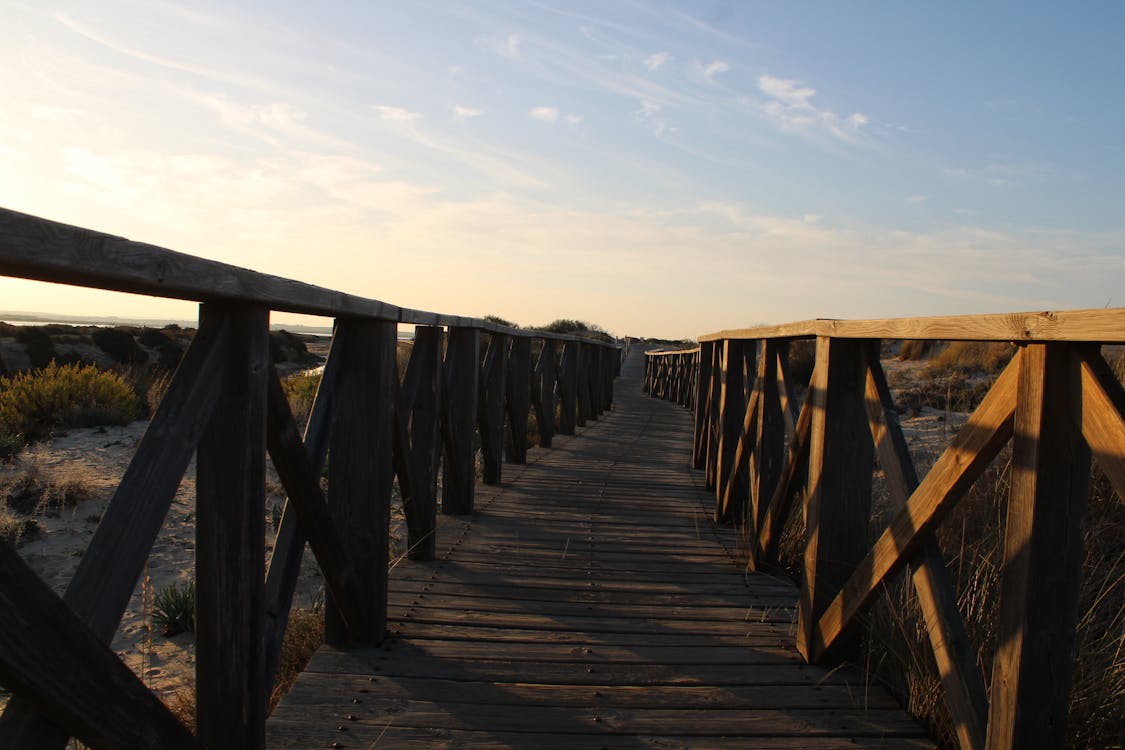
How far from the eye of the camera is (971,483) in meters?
2.29

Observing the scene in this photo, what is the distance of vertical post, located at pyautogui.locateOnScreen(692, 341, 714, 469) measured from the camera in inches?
333

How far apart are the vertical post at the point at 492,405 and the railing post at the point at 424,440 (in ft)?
6.12

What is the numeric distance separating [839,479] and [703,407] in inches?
217

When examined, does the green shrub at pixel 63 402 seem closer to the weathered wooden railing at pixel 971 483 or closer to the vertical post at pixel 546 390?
the vertical post at pixel 546 390

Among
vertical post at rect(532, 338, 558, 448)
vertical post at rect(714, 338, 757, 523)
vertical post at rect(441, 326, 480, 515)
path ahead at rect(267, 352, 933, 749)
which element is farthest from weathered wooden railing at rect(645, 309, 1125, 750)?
vertical post at rect(532, 338, 558, 448)

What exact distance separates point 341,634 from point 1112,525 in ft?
12.4

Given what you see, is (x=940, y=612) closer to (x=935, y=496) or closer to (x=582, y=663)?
(x=935, y=496)

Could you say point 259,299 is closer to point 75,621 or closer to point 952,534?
point 75,621

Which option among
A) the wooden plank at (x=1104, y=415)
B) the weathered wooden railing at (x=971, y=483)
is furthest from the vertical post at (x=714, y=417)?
the wooden plank at (x=1104, y=415)

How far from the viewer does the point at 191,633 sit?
4.76 metres

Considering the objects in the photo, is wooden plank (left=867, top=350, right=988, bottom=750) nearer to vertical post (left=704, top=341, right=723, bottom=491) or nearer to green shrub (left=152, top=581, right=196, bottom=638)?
green shrub (left=152, top=581, right=196, bottom=638)

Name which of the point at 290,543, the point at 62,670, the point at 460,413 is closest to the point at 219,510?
the point at 62,670

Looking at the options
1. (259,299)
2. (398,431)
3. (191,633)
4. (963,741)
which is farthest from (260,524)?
(191,633)

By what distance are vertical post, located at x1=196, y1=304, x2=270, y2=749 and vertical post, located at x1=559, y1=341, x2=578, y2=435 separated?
29.0 feet
